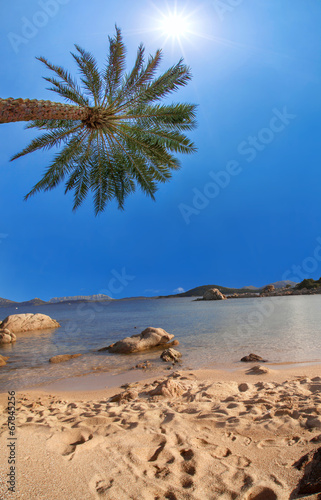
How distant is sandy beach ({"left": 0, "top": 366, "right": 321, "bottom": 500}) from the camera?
95.6 inches

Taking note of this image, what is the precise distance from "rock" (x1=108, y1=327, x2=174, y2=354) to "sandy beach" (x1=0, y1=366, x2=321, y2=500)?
6.37 meters

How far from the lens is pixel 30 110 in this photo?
279 inches

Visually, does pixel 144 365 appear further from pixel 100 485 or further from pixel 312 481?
pixel 312 481

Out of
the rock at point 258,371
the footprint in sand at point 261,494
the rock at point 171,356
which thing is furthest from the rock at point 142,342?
the footprint in sand at point 261,494

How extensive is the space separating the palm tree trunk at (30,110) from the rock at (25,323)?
19846 millimetres

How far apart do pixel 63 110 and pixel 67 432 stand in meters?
7.94

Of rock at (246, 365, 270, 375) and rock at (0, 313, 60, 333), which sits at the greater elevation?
rock at (0, 313, 60, 333)

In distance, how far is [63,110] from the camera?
25.8ft

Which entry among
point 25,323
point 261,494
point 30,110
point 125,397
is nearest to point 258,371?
point 125,397

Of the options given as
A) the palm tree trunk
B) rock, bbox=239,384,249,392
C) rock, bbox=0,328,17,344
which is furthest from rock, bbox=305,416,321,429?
rock, bbox=0,328,17,344

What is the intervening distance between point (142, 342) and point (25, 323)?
1571cm

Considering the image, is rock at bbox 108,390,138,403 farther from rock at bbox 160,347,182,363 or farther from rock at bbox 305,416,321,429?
rock at bbox 160,347,182,363

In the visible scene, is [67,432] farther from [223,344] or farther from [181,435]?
[223,344]

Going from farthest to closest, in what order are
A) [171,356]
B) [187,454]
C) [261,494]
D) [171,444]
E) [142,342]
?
[142,342] → [171,356] → [171,444] → [187,454] → [261,494]
